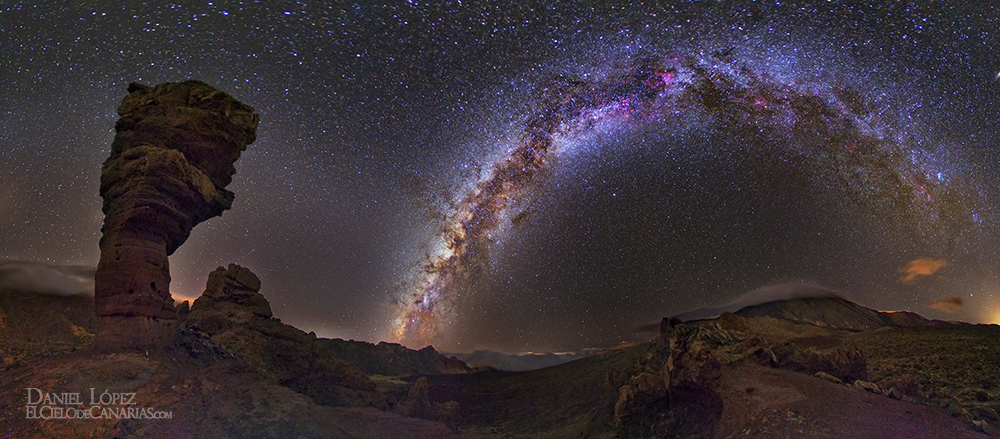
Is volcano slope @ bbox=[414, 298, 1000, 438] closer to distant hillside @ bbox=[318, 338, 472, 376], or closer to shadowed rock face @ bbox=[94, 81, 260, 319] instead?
shadowed rock face @ bbox=[94, 81, 260, 319]

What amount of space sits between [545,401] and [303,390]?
3974cm

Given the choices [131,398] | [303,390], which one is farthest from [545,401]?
[131,398]

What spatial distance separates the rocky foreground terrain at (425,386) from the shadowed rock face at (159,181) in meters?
2.43

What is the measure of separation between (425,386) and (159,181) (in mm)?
21077

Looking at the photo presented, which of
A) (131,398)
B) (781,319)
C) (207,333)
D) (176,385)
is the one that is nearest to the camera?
(131,398)

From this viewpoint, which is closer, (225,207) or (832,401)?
(832,401)

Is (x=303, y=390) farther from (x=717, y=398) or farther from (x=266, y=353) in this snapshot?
(x=717, y=398)

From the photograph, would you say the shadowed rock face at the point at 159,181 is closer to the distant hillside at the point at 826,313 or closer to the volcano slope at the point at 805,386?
the volcano slope at the point at 805,386

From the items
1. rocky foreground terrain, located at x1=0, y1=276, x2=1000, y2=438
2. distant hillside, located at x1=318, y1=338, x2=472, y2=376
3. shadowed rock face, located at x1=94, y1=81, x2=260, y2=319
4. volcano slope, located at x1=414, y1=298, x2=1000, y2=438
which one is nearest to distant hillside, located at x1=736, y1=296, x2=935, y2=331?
volcano slope, located at x1=414, y1=298, x2=1000, y2=438

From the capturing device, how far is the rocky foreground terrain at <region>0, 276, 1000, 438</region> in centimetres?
1309

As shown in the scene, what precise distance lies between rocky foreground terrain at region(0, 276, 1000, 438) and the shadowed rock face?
95.6 inches

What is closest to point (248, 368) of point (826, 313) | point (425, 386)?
point (425, 386)

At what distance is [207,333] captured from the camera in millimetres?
20328

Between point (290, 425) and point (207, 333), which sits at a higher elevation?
point (207, 333)
